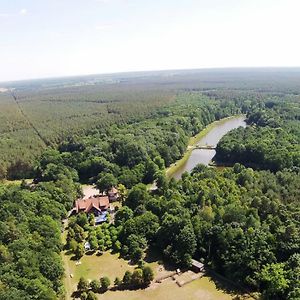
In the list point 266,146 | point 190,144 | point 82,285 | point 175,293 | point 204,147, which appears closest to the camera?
point 175,293

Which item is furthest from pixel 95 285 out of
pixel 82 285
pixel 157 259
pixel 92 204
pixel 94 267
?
pixel 92 204

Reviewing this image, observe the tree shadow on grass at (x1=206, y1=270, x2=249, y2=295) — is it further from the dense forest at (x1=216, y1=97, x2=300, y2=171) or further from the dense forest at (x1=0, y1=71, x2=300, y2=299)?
the dense forest at (x1=216, y1=97, x2=300, y2=171)

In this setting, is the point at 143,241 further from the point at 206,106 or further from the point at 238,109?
the point at 238,109

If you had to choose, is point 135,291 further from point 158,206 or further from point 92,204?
point 92,204

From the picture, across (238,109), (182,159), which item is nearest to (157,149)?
(182,159)

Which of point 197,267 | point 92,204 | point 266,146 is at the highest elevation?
point 266,146

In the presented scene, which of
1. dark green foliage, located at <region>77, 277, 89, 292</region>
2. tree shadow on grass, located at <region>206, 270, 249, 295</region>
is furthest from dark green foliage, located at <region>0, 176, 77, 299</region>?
tree shadow on grass, located at <region>206, 270, 249, 295</region>
